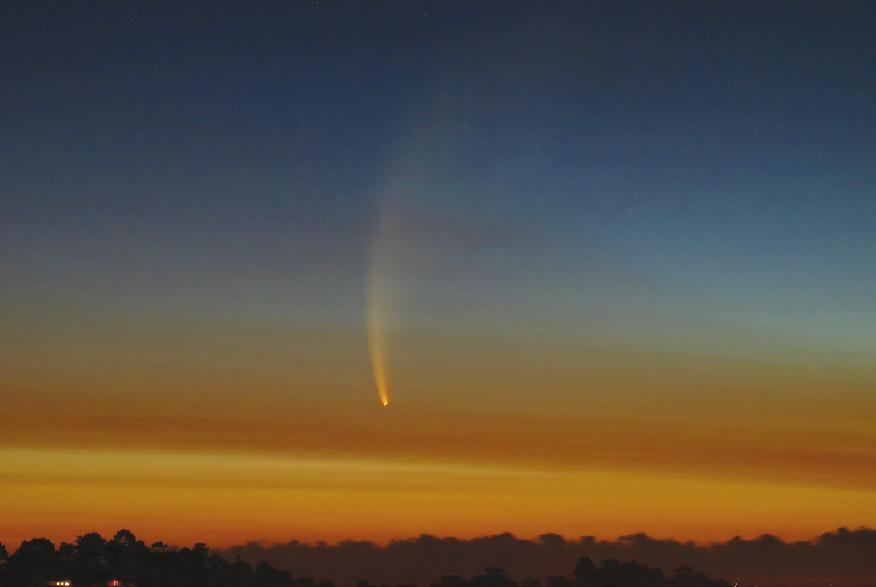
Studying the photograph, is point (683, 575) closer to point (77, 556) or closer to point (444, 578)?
point (444, 578)

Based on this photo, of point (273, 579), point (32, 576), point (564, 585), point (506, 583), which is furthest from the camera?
point (564, 585)

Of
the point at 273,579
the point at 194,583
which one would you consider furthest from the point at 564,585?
the point at 194,583

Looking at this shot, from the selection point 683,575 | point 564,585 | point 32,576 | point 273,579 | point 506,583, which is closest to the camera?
point 32,576

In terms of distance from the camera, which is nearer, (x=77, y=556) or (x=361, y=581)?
(x=77, y=556)

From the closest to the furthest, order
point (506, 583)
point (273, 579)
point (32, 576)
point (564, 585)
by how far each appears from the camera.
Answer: point (32, 576), point (273, 579), point (506, 583), point (564, 585)

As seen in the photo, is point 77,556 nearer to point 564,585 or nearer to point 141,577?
point 141,577

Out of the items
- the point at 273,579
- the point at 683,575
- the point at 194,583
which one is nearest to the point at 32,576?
the point at 194,583
